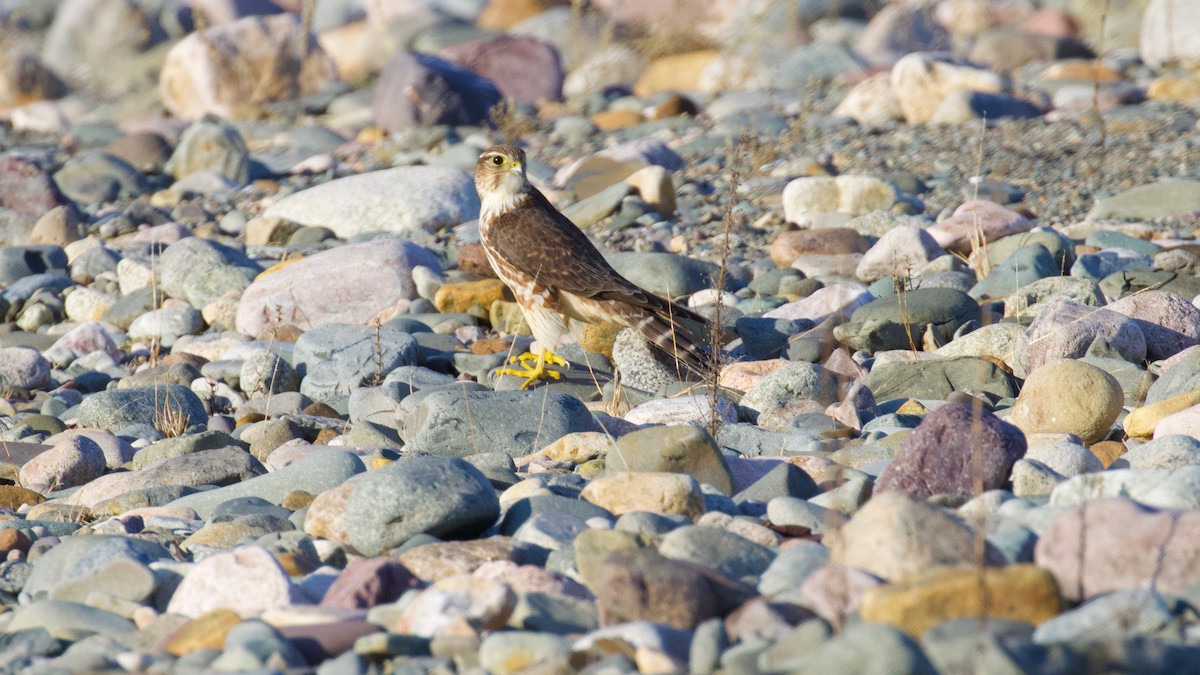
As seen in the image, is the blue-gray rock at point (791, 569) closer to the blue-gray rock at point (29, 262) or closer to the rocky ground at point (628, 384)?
the rocky ground at point (628, 384)

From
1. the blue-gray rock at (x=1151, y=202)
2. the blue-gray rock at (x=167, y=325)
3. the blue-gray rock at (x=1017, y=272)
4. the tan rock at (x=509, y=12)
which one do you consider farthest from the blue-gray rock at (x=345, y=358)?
the tan rock at (x=509, y=12)

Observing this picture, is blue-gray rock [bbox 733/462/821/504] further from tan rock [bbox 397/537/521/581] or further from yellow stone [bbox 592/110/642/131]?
yellow stone [bbox 592/110/642/131]

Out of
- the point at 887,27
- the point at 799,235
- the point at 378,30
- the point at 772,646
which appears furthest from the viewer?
the point at 378,30

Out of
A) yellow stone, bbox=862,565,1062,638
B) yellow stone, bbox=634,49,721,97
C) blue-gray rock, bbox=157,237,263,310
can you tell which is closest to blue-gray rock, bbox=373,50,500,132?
yellow stone, bbox=634,49,721,97

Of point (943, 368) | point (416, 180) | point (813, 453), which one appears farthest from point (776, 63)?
point (813, 453)

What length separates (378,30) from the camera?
2017cm

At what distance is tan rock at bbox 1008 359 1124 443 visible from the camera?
472 cm

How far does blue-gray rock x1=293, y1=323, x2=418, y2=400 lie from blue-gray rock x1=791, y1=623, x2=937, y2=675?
4.03 meters

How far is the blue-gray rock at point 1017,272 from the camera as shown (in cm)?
711

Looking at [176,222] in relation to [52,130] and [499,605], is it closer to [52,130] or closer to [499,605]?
[52,130]

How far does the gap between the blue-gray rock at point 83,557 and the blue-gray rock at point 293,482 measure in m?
0.71

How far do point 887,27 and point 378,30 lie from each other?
7.26m

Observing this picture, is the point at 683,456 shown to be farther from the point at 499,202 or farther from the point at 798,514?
the point at 499,202

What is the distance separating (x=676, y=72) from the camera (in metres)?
16.6
